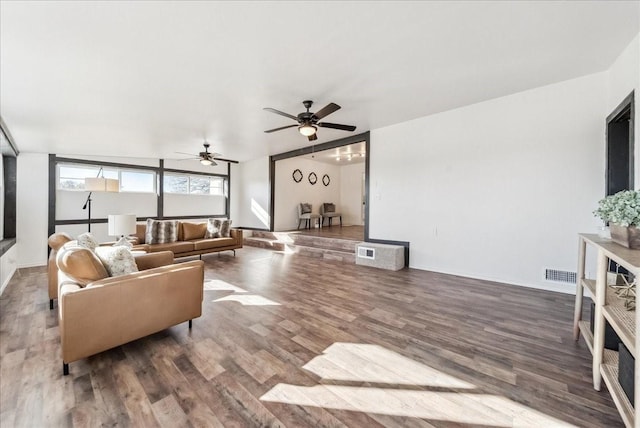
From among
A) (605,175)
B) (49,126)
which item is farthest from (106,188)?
(605,175)

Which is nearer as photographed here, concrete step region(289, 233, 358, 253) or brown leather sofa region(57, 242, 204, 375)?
brown leather sofa region(57, 242, 204, 375)

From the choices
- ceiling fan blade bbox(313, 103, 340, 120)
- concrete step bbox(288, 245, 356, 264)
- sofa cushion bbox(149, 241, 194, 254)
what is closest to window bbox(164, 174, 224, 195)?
sofa cushion bbox(149, 241, 194, 254)

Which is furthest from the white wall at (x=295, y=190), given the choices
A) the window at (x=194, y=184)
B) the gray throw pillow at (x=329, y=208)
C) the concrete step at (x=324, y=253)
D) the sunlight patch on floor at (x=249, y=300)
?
the sunlight patch on floor at (x=249, y=300)

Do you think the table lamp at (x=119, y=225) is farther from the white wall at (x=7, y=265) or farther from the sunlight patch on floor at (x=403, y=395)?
the sunlight patch on floor at (x=403, y=395)

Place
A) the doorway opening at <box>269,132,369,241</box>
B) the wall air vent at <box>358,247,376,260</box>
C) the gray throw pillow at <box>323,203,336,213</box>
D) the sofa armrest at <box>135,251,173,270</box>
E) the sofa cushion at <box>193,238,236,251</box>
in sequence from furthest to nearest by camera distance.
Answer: the gray throw pillow at <box>323,203,336,213</box> < the doorway opening at <box>269,132,369,241</box> < the sofa cushion at <box>193,238,236,251</box> < the wall air vent at <box>358,247,376,260</box> < the sofa armrest at <box>135,251,173,270</box>

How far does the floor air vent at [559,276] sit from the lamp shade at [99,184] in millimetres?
6782

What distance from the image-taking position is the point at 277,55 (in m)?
2.45

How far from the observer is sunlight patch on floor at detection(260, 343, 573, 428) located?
139 centimetres

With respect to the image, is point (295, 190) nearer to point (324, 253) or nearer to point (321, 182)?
point (321, 182)

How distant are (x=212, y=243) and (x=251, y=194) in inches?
109

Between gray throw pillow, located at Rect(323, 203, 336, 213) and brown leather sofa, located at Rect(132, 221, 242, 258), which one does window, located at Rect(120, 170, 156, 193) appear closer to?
brown leather sofa, located at Rect(132, 221, 242, 258)

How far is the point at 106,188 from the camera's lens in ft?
13.9

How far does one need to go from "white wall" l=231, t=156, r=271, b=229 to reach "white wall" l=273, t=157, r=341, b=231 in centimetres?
35

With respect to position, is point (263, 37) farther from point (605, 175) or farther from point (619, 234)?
point (605, 175)
